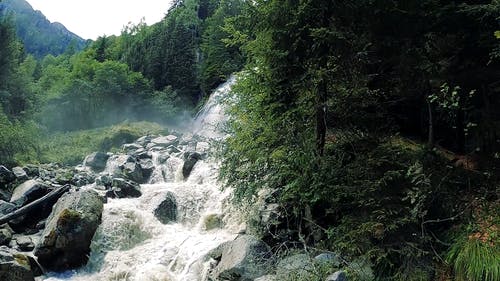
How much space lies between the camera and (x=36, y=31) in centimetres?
16088

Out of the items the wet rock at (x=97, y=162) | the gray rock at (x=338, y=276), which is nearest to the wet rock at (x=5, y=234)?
the gray rock at (x=338, y=276)

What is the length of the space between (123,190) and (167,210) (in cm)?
276

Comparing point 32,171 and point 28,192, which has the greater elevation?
point 28,192

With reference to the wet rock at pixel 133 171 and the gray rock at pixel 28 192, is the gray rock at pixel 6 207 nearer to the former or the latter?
the gray rock at pixel 28 192

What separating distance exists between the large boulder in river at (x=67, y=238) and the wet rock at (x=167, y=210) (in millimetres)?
2767

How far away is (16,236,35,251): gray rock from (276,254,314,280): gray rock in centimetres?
857

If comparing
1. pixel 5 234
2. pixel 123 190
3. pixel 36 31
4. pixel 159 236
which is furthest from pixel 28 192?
pixel 36 31

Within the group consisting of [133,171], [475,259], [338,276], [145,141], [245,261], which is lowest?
[145,141]

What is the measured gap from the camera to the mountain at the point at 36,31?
156 meters

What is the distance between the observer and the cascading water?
38.0ft

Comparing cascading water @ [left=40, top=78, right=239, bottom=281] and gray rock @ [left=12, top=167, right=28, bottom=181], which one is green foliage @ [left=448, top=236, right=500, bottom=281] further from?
gray rock @ [left=12, top=167, right=28, bottom=181]

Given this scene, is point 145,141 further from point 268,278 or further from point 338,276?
point 338,276

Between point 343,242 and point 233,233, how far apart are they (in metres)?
6.01

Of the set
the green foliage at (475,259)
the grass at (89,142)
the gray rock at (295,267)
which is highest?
the green foliage at (475,259)
